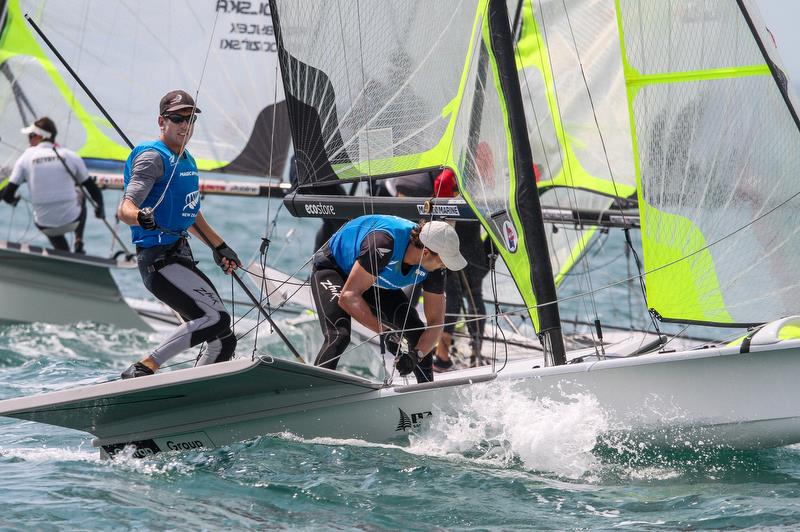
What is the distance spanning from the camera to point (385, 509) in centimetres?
392

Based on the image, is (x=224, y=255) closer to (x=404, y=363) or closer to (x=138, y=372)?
(x=138, y=372)

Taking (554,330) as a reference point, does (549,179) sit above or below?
above

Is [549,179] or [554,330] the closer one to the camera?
[554,330]

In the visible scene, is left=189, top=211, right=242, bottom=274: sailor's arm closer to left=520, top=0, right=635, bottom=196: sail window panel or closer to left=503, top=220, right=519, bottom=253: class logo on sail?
left=503, top=220, right=519, bottom=253: class logo on sail

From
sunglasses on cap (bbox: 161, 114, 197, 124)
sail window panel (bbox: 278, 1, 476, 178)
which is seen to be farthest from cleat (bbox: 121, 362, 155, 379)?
sail window panel (bbox: 278, 1, 476, 178)

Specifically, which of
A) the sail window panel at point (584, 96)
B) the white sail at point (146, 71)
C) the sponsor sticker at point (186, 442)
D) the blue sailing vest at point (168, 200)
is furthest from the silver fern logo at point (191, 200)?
the white sail at point (146, 71)

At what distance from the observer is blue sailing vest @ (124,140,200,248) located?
14.7ft

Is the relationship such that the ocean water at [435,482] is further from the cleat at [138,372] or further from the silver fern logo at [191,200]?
the silver fern logo at [191,200]

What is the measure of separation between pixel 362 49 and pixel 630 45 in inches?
52.0

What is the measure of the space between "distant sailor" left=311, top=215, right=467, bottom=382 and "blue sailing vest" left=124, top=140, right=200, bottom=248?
2.43ft

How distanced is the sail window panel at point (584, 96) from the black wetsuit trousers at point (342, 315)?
331 cm

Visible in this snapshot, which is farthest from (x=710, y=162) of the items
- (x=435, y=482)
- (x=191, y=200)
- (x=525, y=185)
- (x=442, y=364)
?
(x=442, y=364)

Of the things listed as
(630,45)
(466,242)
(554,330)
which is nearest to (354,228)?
(554,330)

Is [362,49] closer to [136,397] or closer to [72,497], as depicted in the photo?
[136,397]
